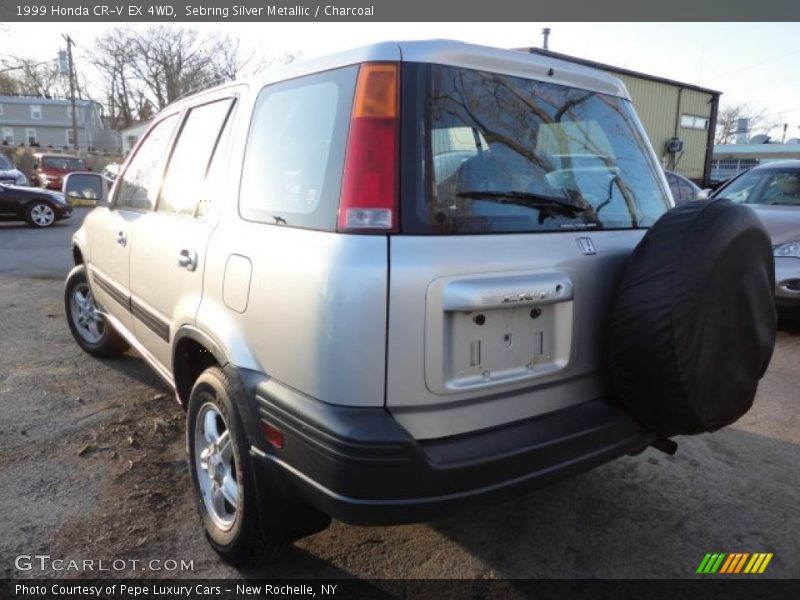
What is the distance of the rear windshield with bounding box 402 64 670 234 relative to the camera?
1.83 metres

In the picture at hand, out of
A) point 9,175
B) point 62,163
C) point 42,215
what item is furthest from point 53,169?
point 42,215

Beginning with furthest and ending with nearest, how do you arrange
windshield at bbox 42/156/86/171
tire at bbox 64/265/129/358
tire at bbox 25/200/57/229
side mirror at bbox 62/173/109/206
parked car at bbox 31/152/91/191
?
windshield at bbox 42/156/86/171 < parked car at bbox 31/152/91/191 < tire at bbox 25/200/57/229 < tire at bbox 64/265/129/358 < side mirror at bbox 62/173/109/206

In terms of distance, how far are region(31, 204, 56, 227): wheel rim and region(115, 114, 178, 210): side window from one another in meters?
11.9

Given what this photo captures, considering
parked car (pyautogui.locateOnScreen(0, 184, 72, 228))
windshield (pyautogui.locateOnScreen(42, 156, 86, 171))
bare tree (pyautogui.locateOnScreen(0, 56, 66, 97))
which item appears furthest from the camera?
bare tree (pyautogui.locateOnScreen(0, 56, 66, 97))

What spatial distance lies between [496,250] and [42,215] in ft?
49.1

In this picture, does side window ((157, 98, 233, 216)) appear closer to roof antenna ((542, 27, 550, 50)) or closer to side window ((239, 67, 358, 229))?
side window ((239, 67, 358, 229))

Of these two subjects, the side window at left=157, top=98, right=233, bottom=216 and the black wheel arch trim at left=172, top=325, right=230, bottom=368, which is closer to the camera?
the black wheel arch trim at left=172, top=325, right=230, bottom=368

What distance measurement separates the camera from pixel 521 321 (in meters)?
1.96

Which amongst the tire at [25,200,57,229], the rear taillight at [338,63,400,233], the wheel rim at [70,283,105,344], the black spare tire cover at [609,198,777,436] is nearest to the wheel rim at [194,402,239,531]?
the rear taillight at [338,63,400,233]

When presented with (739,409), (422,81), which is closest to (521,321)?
(422,81)

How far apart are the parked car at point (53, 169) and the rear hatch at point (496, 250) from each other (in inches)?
924

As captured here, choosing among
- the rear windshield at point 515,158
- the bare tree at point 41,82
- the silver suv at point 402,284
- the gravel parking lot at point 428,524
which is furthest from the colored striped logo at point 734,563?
the bare tree at point 41,82

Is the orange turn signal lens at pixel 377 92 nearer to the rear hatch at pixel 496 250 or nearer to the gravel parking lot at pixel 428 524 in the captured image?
the rear hatch at pixel 496 250

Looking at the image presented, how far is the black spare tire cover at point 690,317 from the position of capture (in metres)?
1.96
